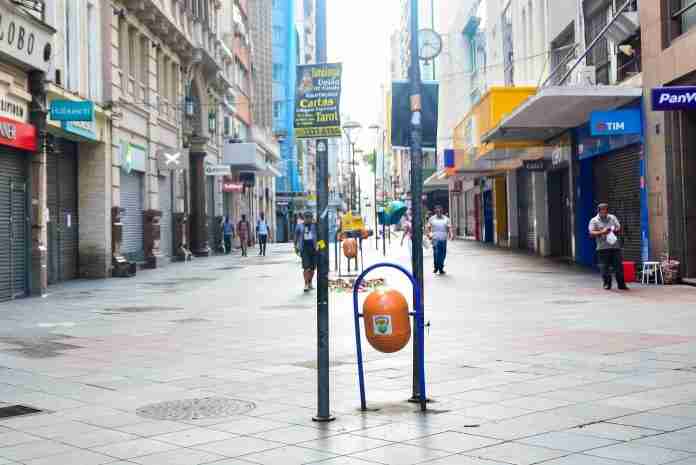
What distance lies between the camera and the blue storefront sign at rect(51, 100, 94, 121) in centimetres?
2023

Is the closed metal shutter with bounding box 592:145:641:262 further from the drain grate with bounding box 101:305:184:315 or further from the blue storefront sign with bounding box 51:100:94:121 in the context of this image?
the blue storefront sign with bounding box 51:100:94:121

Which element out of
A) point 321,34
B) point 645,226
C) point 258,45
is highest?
point 258,45

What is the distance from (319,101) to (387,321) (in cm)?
177

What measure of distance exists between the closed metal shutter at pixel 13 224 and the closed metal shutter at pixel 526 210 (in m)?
21.5

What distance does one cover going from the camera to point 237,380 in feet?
28.6

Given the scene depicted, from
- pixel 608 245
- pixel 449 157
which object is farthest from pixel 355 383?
pixel 449 157

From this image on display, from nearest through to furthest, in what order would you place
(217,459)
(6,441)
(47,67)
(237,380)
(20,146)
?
(217,459)
(6,441)
(237,380)
(20,146)
(47,67)

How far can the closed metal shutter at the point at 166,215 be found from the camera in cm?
3359

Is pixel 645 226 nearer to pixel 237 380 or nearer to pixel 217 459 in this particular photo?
pixel 237 380

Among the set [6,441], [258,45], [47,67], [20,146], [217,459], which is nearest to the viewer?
[217,459]

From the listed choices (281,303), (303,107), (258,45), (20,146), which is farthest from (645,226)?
(258,45)

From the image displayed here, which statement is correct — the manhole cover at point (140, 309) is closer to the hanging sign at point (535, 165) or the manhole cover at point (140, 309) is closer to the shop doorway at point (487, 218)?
the hanging sign at point (535, 165)

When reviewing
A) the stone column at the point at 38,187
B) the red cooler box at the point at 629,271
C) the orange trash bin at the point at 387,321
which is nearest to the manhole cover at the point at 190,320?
the stone column at the point at 38,187

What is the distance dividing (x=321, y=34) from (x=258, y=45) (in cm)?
5772
